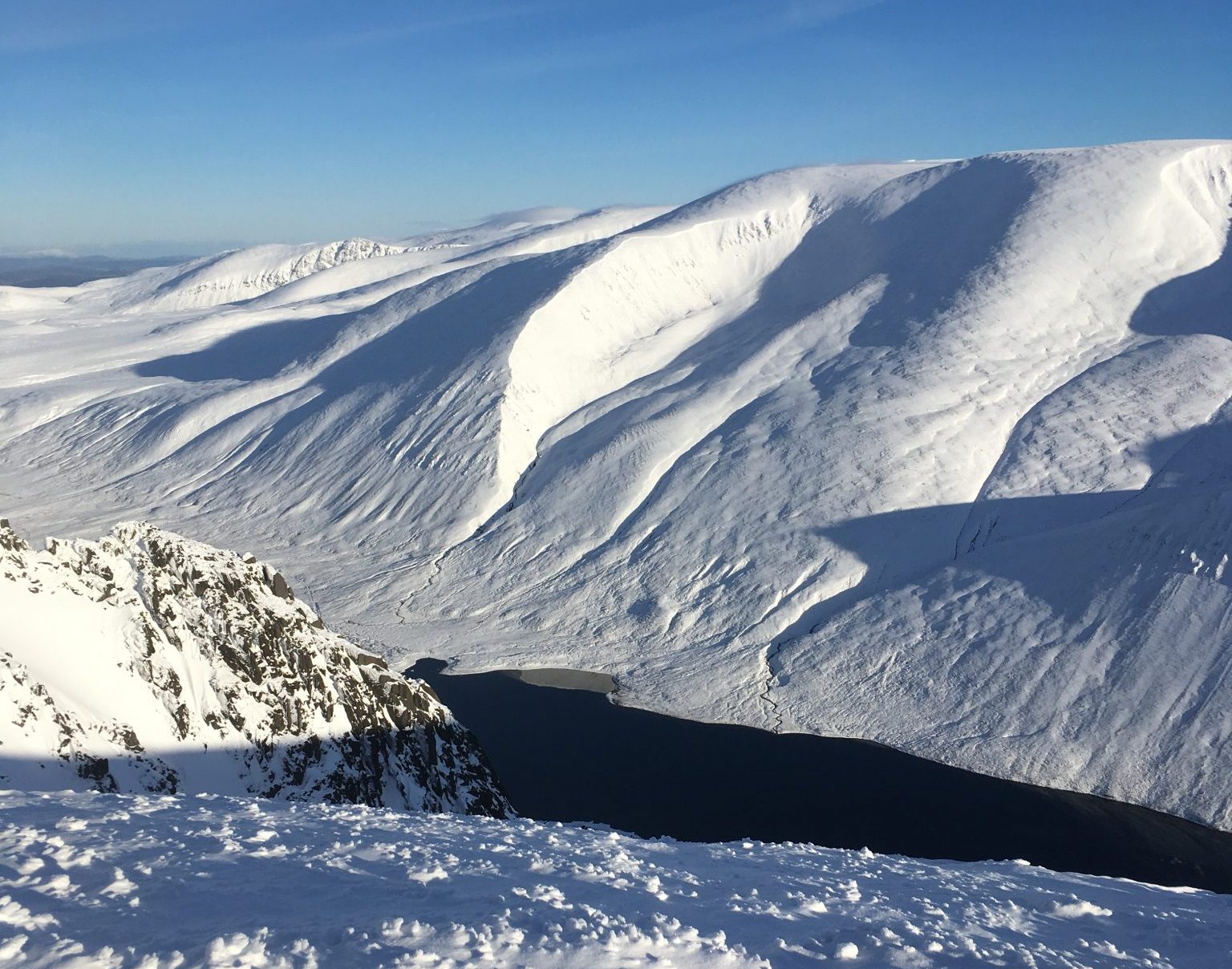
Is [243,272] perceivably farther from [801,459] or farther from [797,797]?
[797,797]

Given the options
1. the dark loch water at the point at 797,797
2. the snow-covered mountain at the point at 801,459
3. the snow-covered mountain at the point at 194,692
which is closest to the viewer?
the snow-covered mountain at the point at 194,692

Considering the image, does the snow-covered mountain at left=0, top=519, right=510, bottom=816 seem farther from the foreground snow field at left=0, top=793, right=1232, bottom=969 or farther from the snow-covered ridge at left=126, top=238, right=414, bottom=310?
the snow-covered ridge at left=126, top=238, right=414, bottom=310

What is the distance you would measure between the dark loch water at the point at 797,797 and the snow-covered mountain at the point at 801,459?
1262 millimetres

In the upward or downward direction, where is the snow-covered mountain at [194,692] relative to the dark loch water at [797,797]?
upward

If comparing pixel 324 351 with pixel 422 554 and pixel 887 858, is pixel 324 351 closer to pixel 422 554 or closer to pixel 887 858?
pixel 422 554

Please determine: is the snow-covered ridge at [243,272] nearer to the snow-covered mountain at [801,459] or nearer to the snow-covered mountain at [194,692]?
the snow-covered mountain at [801,459]

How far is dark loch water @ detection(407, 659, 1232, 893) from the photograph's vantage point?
84.6 feet

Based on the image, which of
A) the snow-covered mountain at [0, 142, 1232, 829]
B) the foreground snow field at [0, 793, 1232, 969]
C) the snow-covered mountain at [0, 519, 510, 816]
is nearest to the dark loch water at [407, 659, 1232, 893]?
the snow-covered mountain at [0, 142, 1232, 829]

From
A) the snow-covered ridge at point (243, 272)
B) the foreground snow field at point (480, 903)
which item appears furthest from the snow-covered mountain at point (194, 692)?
the snow-covered ridge at point (243, 272)

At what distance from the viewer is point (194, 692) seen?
64.0 ft

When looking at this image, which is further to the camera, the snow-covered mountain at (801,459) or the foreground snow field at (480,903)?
the snow-covered mountain at (801,459)

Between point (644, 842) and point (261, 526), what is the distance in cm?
4101

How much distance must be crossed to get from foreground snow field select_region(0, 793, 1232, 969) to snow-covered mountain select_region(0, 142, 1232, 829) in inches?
734

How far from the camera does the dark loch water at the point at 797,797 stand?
84.6 ft
